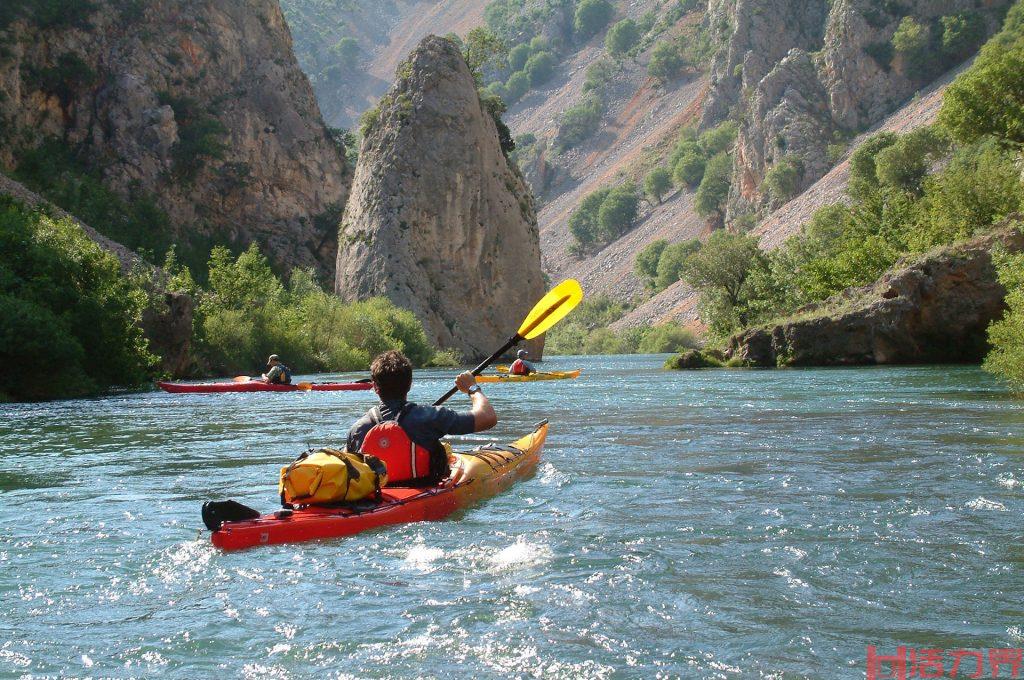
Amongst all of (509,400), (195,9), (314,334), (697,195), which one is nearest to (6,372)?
(509,400)

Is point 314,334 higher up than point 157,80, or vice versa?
point 157,80

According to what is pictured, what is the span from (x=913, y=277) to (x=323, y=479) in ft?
81.1

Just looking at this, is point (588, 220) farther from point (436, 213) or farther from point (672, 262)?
point (436, 213)

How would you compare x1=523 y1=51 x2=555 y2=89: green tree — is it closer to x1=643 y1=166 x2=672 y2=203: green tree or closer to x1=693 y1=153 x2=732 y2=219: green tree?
x1=643 y1=166 x2=672 y2=203: green tree

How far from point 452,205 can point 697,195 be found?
57.2 meters

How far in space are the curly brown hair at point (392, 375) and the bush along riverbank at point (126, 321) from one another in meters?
16.2

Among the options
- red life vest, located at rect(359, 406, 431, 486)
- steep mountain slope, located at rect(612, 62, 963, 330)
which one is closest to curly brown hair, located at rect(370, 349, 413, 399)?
red life vest, located at rect(359, 406, 431, 486)

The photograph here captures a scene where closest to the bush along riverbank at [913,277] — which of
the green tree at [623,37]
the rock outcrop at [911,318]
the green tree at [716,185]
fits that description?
the rock outcrop at [911,318]

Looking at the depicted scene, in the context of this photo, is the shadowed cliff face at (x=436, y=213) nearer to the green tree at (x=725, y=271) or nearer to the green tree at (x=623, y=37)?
the green tree at (x=725, y=271)

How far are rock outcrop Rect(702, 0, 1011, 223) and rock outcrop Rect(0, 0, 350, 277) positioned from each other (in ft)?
146

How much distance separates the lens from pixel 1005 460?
9.53 m

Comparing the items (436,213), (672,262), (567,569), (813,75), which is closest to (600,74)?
(672,262)

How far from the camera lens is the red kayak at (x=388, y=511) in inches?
265

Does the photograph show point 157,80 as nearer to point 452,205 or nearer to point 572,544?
point 452,205
